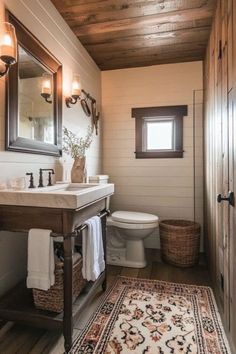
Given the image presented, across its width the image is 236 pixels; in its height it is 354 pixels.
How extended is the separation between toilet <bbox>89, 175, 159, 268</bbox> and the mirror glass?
2.83 feet

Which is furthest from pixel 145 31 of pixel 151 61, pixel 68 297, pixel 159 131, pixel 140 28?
pixel 68 297

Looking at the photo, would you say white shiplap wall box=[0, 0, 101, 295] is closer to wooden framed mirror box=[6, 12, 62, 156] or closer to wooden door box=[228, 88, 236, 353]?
wooden framed mirror box=[6, 12, 62, 156]

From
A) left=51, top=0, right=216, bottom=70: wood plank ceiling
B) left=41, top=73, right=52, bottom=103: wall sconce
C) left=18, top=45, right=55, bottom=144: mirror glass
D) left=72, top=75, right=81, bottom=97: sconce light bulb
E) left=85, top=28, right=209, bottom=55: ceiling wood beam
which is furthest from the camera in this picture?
left=85, top=28, right=209, bottom=55: ceiling wood beam

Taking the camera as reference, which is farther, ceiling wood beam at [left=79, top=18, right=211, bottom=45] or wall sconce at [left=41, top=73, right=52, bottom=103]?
ceiling wood beam at [left=79, top=18, right=211, bottom=45]

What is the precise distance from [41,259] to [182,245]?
1709 millimetres

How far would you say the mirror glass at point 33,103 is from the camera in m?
1.64

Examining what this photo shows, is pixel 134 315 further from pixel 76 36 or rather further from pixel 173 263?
pixel 76 36

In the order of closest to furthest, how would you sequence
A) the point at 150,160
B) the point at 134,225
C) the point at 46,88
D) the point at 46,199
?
1. the point at 46,199
2. the point at 46,88
3. the point at 134,225
4. the point at 150,160

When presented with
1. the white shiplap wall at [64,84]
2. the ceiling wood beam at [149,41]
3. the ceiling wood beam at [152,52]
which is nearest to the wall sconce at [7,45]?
the white shiplap wall at [64,84]

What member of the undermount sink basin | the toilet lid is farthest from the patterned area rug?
the undermount sink basin

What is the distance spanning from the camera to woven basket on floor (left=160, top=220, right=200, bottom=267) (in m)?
2.58

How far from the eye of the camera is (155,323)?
162 cm

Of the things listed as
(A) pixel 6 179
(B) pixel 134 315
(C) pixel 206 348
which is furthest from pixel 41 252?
(C) pixel 206 348

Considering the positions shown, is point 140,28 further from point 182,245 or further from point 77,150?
point 182,245
